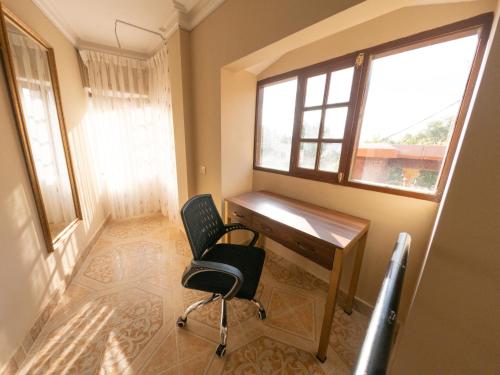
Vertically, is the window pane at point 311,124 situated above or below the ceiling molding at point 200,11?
below

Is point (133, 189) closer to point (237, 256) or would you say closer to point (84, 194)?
point (84, 194)

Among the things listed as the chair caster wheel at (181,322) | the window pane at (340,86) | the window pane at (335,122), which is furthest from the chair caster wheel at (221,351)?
the window pane at (340,86)

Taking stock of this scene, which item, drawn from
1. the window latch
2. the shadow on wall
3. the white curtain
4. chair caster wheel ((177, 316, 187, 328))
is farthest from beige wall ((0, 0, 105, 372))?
the window latch

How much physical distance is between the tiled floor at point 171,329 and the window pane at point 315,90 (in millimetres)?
1765

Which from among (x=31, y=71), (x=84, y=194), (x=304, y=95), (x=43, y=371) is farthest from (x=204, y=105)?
(x=43, y=371)

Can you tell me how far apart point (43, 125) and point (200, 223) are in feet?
5.20

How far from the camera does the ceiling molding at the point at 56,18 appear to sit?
1.63m

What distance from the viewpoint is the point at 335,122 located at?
1.60 metres

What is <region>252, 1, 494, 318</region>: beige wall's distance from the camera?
1.14 metres

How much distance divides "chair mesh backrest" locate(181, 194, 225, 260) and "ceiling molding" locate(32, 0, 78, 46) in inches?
86.4

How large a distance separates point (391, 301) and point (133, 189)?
352 centimetres

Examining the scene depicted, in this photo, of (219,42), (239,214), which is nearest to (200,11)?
(219,42)

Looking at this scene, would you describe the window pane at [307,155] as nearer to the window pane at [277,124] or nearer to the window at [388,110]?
the window at [388,110]

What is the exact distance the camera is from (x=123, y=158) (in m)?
2.88
